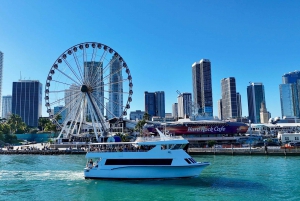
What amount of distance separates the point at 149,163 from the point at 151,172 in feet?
3.14

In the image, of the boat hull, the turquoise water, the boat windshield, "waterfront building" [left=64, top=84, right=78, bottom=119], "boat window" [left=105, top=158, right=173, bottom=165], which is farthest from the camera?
"waterfront building" [left=64, top=84, right=78, bottom=119]

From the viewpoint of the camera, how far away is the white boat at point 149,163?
100.0 ft

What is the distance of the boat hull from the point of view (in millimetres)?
30531

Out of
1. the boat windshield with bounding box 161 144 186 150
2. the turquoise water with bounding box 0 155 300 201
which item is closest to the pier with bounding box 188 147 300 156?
the turquoise water with bounding box 0 155 300 201

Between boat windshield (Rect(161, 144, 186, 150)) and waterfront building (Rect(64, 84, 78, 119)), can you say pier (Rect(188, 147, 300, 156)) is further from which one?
boat windshield (Rect(161, 144, 186, 150))

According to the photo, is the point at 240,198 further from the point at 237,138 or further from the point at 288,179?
the point at 237,138

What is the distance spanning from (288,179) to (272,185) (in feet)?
12.5

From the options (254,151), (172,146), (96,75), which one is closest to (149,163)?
(172,146)

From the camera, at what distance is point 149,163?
30.7 meters

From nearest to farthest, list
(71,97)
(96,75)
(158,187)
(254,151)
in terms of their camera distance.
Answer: (158,187) → (254,151) → (96,75) → (71,97)

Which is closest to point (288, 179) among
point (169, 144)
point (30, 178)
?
point (169, 144)

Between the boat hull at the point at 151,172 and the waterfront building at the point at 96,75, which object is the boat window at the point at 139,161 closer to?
the boat hull at the point at 151,172

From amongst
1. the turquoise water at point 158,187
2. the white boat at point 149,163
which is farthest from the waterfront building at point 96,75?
the white boat at point 149,163

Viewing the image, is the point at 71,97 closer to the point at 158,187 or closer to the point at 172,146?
the point at 172,146
